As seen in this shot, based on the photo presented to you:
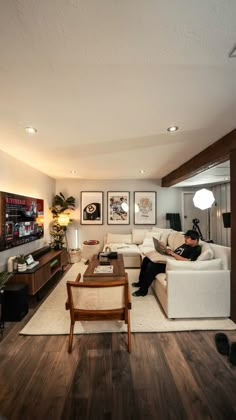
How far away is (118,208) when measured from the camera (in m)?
5.89

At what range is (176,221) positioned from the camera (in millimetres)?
5824

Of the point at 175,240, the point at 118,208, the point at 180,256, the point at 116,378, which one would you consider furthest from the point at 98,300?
the point at 118,208

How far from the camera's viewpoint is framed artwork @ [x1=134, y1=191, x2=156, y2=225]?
5902 mm

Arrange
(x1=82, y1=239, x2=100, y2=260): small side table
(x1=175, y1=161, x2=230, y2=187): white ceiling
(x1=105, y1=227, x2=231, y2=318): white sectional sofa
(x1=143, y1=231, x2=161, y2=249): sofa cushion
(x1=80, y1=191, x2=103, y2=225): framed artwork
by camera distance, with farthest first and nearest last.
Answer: (x1=80, y1=191, x2=103, y2=225): framed artwork → (x1=82, y1=239, x2=100, y2=260): small side table → (x1=143, y1=231, x2=161, y2=249): sofa cushion → (x1=175, y1=161, x2=230, y2=187): white ceiling → (x1=105, y1=227, x2=231, y2=318): white sectional sofa

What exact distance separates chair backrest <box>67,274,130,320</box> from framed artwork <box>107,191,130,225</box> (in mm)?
3930

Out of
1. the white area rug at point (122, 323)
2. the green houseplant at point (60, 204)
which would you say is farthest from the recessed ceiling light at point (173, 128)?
the green houseplant at point (60, 204)

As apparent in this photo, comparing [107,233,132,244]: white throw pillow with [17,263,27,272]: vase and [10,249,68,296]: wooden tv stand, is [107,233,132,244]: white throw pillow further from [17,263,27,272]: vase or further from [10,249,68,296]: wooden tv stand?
[17,263,27,272]: vase

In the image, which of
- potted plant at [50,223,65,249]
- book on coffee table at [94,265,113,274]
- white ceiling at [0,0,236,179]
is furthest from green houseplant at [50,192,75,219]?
white ceiling at [0,0,236,179]

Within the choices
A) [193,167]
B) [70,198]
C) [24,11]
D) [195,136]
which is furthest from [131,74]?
[70,198]

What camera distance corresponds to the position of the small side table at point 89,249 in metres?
5.39

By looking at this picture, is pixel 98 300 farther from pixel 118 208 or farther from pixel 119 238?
pixel 118 208

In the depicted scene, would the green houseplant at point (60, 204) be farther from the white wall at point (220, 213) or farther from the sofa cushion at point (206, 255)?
the white wall at point (220, 213)

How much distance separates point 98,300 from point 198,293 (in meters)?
1.41

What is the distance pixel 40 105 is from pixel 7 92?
0.87 ft
